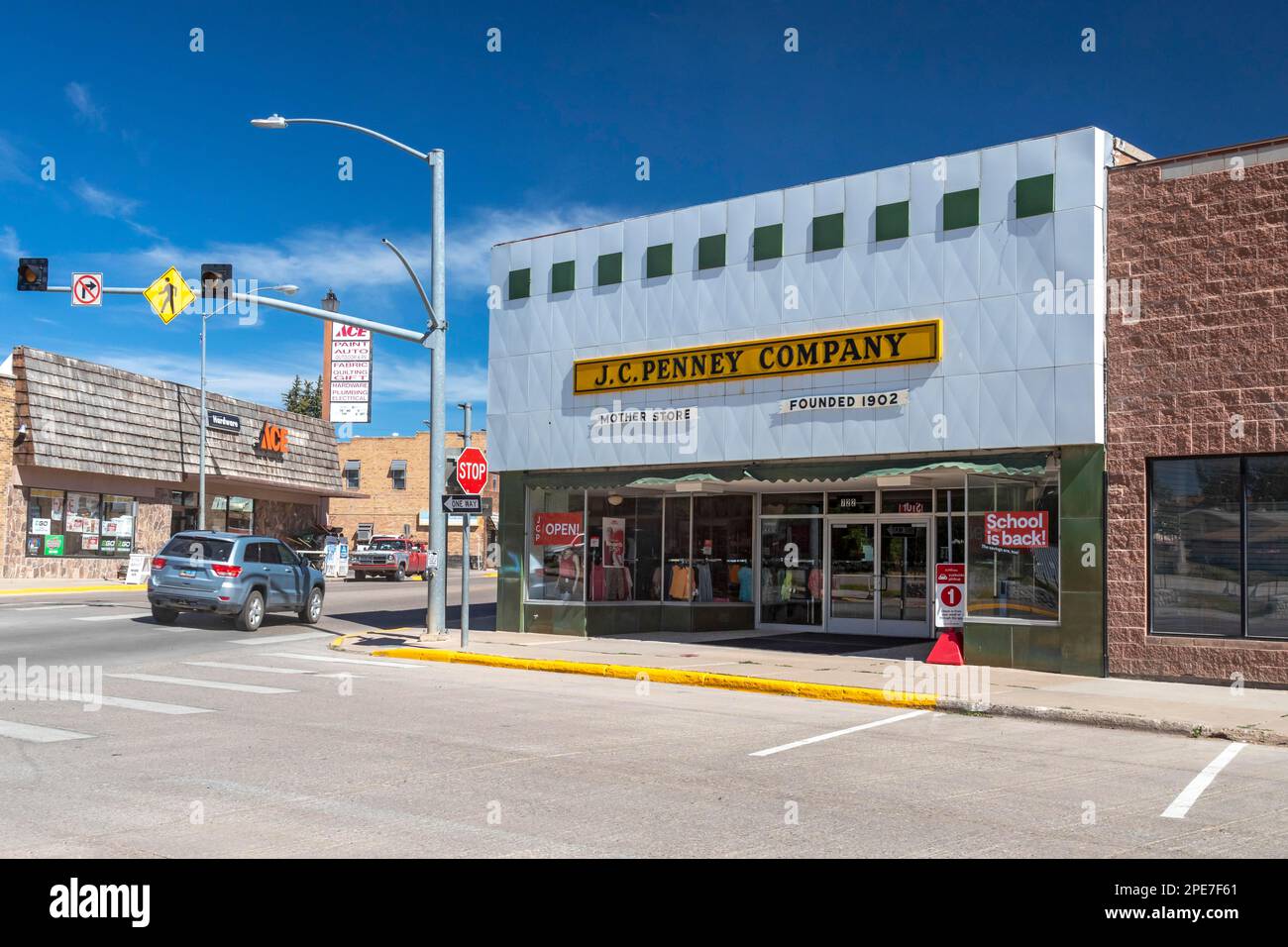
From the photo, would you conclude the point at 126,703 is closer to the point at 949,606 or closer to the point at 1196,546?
the point at 949,606

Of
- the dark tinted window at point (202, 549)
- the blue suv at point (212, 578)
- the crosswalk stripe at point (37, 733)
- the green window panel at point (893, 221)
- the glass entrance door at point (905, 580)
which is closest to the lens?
the crosswalk stripe at point (37, 733)

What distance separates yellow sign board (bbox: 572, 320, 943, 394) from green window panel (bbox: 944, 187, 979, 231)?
1466mm

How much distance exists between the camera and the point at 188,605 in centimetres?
2116

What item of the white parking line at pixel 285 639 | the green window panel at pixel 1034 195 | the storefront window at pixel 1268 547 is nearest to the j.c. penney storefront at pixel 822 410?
the green window panel at pixel 1034 195

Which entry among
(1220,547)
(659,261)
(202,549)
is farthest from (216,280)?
(1220,547)

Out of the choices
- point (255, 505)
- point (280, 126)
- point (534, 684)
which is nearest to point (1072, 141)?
point (534, 684)

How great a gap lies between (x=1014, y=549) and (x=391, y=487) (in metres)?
55.5

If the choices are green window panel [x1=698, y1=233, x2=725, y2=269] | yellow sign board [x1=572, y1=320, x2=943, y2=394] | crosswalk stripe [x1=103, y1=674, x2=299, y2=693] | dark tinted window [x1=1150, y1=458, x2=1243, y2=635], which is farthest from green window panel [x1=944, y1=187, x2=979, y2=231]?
crosswalk stripe [x1=103, y1=674, x2=299, y2=693]

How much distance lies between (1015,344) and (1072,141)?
112 inches

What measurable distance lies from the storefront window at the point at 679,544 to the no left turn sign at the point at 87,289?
35.7 ft

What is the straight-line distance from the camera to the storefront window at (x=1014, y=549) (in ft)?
52.5

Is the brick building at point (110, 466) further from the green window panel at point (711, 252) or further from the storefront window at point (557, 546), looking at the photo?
the green window panel at point (711, 252)

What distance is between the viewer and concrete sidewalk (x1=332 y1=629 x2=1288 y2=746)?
12.1 meters
